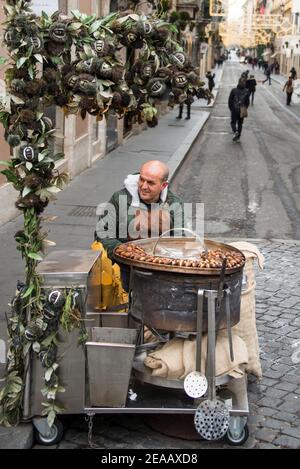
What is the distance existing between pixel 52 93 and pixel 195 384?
1989 mm

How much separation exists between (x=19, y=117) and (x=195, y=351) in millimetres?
1850

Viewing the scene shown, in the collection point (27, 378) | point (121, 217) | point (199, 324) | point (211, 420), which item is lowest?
point (211, 420)

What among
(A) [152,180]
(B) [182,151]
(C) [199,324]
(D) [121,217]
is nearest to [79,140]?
(B) [182,151]

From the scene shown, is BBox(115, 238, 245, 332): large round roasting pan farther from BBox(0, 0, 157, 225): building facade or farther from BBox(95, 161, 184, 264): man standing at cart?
BBox(0, 0, 157, 225): building facade

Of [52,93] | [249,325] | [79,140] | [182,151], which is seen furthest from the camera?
[182,151]

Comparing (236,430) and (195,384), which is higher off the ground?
(195,384)

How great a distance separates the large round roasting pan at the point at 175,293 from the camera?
4234mm

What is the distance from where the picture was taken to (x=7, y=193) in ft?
34.1

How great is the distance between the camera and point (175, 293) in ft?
13.9

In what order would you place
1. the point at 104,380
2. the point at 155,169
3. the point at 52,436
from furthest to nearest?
the point at 155,169
the point at 52,436
the point at 104,380

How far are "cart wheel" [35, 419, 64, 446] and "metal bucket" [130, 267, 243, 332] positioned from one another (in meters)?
0.89

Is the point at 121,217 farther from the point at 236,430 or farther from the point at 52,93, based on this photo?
the point at 236,430

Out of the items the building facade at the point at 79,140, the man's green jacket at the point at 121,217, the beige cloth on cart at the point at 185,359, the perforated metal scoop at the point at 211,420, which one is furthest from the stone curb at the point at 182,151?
the perforated metal scoop at the point at 211,420

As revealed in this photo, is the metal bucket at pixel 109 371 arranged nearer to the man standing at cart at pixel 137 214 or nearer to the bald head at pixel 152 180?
the man standing at cart at pixel 137 214
